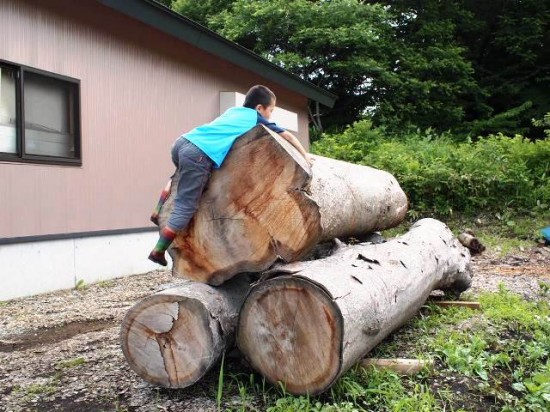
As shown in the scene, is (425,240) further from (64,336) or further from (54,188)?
(54,188)

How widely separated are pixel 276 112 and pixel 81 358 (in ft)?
26.6

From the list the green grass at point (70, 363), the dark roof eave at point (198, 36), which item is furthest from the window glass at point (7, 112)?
the green grass at point (70, 363)

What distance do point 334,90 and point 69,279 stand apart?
576 inches

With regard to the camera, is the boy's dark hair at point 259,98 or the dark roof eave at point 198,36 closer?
the boy's dark hair at point 259,98

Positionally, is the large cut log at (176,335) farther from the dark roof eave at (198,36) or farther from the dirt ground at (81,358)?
the dark roof eave at (198,36)

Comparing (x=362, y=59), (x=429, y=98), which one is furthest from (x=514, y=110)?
(x=362, y=59)

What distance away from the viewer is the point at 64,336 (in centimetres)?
425

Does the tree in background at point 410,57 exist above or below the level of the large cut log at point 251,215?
above

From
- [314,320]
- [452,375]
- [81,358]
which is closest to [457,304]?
[452,375]

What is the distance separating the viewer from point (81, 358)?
3.52 meters

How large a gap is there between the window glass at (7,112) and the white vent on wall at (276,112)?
11.8 feet

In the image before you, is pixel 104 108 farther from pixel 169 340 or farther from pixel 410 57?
pixel 410 57

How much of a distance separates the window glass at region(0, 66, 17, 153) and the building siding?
198mm

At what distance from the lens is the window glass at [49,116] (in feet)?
19.7
